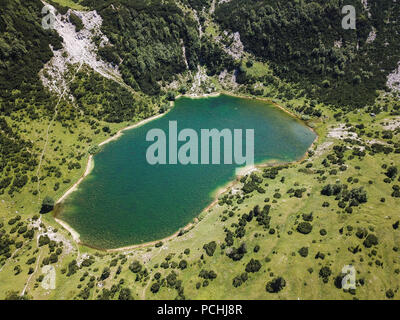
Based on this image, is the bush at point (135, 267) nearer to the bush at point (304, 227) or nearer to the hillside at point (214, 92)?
the hillside at point (214, 92)

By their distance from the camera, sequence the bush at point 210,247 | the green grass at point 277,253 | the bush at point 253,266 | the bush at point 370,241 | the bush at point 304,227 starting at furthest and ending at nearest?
the bush at point 304,227 < the bush at point 210,247 < the bush at point 253,266 < the bush at point 370,241 < the green grass at point 277,253

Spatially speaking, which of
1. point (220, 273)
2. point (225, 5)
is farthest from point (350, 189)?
point (225, 5)

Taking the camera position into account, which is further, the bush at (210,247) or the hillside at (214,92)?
the bush at (210,247)

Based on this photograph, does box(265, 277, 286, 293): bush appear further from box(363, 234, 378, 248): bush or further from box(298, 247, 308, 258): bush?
box(363, 234, 378, 248): bush

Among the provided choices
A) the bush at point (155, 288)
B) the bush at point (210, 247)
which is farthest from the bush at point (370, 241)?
the bush at point (155, 288)

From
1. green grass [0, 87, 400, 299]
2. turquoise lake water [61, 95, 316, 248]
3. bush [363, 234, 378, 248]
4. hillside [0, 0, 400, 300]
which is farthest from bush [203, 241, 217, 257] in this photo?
bush [363, 234, 378, 248]

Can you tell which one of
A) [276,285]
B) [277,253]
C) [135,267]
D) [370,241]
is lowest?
[135,267]

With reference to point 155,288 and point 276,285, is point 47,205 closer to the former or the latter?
point 155,288

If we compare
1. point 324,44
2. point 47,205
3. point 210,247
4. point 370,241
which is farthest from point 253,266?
point 324,44

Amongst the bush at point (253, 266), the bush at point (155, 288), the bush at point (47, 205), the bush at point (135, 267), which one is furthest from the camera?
the bush at point (47, 205)
